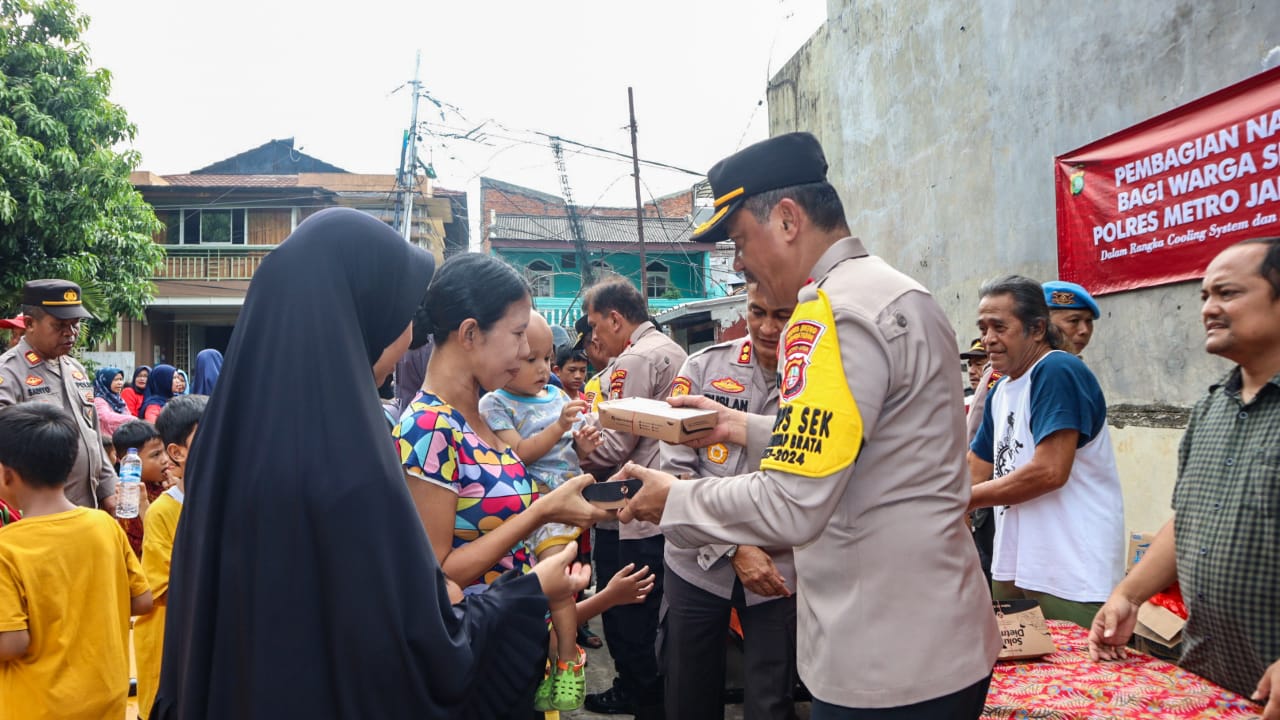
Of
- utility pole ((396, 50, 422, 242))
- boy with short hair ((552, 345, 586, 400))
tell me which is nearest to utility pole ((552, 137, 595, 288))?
utility pole ((396, 50, 422, 242))

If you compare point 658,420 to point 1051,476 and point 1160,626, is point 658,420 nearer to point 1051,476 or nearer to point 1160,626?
point 1051,476

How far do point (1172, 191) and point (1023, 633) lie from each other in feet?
11.6

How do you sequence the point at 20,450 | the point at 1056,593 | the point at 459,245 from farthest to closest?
the point at 459,245, the point at 1056,593, the point at 20,450

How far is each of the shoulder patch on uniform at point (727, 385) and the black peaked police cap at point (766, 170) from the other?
1.35 m

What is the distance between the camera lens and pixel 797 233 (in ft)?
6.97

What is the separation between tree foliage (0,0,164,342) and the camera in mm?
11289

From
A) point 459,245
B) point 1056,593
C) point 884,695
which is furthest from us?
point 459,245

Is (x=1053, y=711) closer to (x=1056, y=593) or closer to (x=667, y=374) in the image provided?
(x=1056, y=593)

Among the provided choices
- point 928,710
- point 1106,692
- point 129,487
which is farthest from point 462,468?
point 129,487

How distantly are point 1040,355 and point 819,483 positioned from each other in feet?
7.28

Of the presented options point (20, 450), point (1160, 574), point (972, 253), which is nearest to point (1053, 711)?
point (1160, 574)

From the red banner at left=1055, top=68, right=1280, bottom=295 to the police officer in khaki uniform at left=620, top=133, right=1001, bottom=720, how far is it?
11.5ft

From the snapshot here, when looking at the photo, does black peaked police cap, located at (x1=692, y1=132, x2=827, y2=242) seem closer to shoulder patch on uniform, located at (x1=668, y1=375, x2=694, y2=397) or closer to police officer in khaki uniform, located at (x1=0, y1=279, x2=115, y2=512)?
shoulder patch on uniform, located at (x1=668, y1=375, x2=694, y2=397)

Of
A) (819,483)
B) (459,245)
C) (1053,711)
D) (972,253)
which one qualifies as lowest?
(1053,711)
